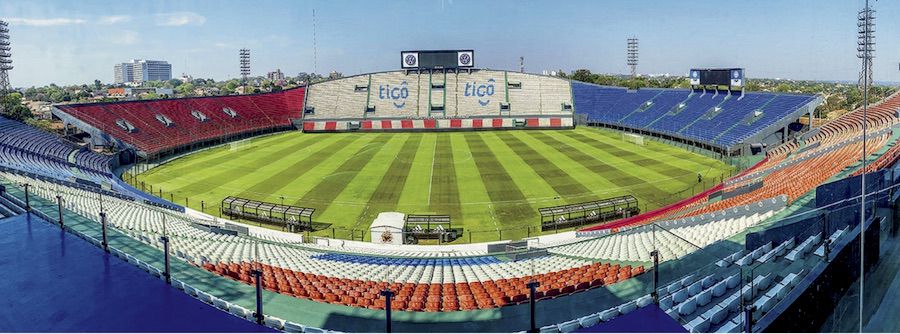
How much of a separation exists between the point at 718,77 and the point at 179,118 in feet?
219

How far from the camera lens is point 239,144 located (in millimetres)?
67438

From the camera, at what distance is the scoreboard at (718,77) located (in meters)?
65.0

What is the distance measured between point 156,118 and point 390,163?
111ft

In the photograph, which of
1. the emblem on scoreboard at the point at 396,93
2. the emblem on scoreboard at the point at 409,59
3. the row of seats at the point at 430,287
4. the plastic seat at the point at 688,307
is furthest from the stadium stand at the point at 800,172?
the emblem on scoreboard at the point at 409,59

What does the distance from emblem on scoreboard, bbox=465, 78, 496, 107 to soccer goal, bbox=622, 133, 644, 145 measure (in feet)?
84.9

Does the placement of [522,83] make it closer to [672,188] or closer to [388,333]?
[672,188]

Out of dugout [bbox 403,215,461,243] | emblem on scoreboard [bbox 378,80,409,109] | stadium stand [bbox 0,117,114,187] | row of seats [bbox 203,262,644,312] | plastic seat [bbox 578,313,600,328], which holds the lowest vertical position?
dugout [bbox 403,215,461,243]

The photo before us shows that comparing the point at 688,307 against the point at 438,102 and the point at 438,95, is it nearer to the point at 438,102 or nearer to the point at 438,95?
the point at 438,102

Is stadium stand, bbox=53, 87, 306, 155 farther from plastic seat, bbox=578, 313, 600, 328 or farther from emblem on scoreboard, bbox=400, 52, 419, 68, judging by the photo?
plastic seat, bbox=578, 313, 600, 328

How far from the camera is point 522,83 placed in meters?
91.2

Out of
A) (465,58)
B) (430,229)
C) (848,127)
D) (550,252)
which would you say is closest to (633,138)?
(848,127)

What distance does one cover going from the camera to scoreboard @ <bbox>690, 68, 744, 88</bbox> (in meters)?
65.0

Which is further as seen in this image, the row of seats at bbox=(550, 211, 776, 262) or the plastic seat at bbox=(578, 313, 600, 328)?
the row of seats at bbox=(550, 211, 776, 262)

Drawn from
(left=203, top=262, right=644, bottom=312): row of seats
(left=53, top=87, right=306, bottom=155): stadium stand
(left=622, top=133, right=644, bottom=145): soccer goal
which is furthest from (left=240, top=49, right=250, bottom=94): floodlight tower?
(left=203, top=262, right=644, bottom=312): row of seats
